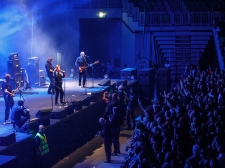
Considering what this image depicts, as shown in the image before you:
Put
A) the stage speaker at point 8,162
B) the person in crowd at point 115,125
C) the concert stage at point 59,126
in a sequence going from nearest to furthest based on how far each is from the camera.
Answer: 1. the stage speaker at point 8,162
2. the concert stage at point 59,126
3. the person in crowd at point 115,125

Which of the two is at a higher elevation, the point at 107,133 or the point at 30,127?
the point at 30,127

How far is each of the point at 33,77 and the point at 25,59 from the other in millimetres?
2911

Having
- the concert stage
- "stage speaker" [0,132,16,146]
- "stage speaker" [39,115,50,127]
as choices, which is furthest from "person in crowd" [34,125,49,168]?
"stage speaker" [0,132,16,146]

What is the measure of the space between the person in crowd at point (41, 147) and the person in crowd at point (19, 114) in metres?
0.70

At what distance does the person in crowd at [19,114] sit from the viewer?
13.1m

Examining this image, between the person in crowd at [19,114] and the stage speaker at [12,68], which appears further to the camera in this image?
the stage speaker at [12,68]

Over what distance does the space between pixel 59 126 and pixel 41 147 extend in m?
2.02

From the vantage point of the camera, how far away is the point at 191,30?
27.8m

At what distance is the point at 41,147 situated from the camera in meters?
12.5

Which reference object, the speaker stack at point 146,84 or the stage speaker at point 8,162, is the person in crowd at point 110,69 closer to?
the speaker stack at point 146,84

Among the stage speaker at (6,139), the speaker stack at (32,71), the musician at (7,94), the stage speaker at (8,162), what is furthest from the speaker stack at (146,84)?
the stage speaker at (8,162)

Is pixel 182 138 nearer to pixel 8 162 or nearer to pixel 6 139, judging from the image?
pixel 8 162

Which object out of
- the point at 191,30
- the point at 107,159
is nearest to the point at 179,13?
the point at 191,30

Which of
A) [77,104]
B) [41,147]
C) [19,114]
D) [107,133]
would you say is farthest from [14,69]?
[41,147]
